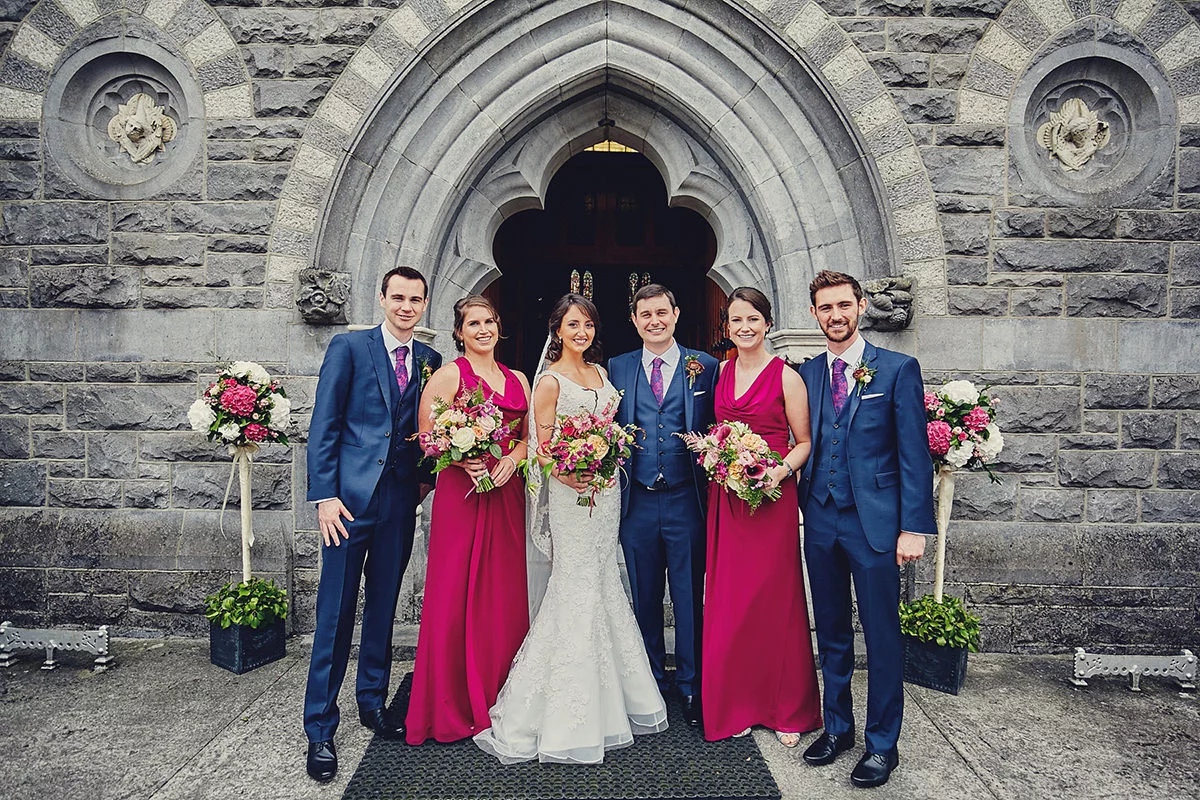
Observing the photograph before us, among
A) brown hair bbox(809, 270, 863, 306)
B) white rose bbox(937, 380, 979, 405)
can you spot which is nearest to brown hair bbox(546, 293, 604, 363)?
brown hair bbox(809, 270, 863, 306)

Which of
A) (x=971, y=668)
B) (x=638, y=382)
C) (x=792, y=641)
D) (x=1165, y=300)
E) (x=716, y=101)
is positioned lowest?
(x=971, y=668)

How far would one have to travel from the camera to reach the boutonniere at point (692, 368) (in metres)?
3.29

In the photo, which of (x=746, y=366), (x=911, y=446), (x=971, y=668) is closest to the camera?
(x=911, y=446)

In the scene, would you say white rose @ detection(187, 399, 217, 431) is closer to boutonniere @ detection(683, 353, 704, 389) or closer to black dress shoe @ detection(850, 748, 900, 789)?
boutonniere @ detection(683, 353, 704, 389)

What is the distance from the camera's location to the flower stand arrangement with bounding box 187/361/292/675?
12.6ft

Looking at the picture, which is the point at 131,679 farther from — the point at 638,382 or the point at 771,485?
the point at 771,485

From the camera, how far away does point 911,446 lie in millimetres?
2842

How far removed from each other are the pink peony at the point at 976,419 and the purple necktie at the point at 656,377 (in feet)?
5.54

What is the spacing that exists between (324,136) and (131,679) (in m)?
→ 3.38

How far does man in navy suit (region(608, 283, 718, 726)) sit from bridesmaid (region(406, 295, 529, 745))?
55 centimetres

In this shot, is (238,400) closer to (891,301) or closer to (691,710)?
(691,710)

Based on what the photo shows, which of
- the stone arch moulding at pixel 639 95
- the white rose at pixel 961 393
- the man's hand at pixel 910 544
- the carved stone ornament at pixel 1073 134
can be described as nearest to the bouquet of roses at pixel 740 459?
the man's hand at pixel 910 544

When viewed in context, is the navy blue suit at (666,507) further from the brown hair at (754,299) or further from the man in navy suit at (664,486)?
the brown hair at (754,299)

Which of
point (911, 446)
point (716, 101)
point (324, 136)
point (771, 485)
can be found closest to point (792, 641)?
point (771, 485)
